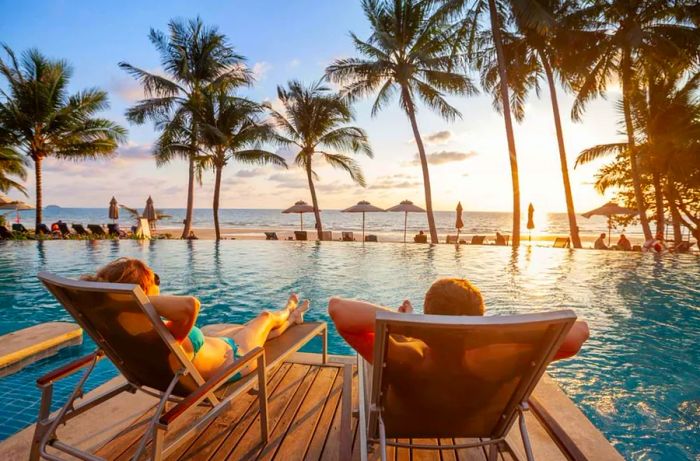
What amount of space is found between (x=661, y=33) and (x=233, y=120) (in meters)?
18.6

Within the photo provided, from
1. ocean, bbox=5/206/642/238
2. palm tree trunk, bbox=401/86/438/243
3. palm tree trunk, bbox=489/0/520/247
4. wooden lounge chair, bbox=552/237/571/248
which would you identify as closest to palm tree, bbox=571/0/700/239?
wooden lounge chair, bbox=552/237/571/248

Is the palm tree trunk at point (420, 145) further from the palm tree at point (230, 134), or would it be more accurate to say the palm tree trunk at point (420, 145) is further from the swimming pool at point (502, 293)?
the palm tree at point (230, 134)

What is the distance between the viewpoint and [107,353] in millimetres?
1963

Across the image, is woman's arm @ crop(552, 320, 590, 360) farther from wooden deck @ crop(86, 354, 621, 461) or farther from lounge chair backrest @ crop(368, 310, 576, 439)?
wooden deck @ crop(86, 354, 621, 461)

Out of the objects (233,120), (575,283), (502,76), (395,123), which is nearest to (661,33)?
(502,76)

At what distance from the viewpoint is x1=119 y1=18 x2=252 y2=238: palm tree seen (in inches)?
733

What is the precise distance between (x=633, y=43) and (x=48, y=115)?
2454cm

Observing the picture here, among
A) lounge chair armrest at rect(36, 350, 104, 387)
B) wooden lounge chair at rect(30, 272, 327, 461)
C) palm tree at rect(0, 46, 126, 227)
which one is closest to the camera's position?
wooden lounge chair at rect(30, 272, 327, 461)

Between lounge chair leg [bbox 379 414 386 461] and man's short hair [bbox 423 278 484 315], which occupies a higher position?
man's short hair [bbox 423 278 484 315]

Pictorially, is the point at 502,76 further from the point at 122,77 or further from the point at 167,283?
the point at 122,77

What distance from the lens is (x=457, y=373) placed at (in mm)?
1424

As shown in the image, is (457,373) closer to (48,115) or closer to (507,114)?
(507,114)

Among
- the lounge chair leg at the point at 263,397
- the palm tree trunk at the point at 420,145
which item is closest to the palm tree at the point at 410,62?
the palm tree trunk at the point at 420,145

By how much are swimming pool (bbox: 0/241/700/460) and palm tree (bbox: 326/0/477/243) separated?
21.1ft
